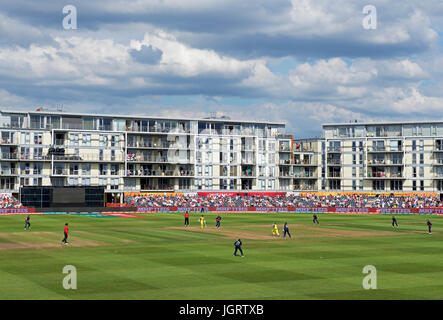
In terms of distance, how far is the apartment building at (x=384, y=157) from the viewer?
451ft

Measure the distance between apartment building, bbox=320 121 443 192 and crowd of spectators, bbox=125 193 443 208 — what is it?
5.66 meters

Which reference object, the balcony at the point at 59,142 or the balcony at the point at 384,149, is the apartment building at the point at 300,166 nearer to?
the balcony at the point at 384,149

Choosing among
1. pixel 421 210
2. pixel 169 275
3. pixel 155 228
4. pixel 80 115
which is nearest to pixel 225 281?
pixel 169 275

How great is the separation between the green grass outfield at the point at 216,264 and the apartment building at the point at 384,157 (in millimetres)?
74700

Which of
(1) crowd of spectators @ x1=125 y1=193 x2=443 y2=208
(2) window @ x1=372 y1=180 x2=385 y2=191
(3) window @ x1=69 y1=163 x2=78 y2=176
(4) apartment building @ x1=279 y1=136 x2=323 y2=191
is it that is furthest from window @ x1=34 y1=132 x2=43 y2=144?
(2) window @ x1=372 y1=180 x2=385 y2=191

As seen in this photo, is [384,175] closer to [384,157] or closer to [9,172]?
[384,157]

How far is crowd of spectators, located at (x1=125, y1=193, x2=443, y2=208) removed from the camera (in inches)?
4870

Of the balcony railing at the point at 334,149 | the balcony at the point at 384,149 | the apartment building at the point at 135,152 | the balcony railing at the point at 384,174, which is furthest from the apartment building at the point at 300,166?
the balcony railing at the point at 384,174

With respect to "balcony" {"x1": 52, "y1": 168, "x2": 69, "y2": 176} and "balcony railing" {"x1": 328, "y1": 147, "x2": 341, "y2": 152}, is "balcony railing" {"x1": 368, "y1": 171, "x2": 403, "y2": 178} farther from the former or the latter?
"balcony" {"x1": 52, "y1": 168, "x2": 69, "y2": 176}

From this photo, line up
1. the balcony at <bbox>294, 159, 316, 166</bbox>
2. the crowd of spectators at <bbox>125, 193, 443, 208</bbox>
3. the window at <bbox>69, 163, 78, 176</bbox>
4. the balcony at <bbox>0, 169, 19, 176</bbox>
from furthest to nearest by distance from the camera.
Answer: the balcony at <bbox>294, 159, 316, 166</bbox>
the window at <bbox>69, 163, 78, 176</bbox>
the crowd of spectators at <bbox>125, 193, 443, 208</bbox>
the balcony at <bbox>0, 169, 19, 176</bbox>

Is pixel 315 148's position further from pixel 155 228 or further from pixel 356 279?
pixel 356 279

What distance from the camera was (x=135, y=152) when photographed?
13188 centimetres

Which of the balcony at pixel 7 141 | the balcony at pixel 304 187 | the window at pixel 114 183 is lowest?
the balcony at pixel 304 187
